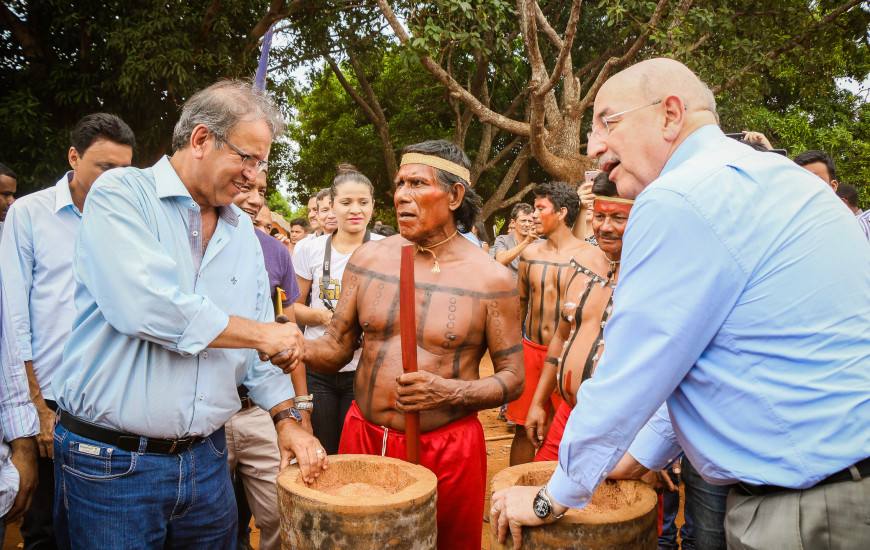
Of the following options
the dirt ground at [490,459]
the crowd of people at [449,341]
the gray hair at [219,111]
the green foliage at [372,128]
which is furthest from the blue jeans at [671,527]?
the green foliage at [372,128]

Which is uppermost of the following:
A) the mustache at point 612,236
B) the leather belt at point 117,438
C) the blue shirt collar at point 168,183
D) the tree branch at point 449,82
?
the tree branch at point 449,82

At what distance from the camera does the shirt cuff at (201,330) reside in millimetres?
2141

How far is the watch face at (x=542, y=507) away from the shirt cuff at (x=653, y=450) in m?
0.52

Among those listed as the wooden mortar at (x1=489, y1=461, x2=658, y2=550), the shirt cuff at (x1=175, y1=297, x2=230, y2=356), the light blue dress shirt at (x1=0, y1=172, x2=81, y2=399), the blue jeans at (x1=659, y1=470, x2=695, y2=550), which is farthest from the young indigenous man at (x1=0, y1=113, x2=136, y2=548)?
the blue jeans at (x1=659, y1=470, x2=695, y2=550)

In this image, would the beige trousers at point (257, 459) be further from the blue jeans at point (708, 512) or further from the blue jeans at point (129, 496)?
the blue jeans at point (708, 512)

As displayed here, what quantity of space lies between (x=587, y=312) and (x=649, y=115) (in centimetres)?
187

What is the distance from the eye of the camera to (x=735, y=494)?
5.75ft

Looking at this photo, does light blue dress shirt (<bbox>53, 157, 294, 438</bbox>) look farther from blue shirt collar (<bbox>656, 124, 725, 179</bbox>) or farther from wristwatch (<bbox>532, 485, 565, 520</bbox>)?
blue shirt collar (<bbox>656, 124, 725, 179</bbox>)

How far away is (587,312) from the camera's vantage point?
144 inches

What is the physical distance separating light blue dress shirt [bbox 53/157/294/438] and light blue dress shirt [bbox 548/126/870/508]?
4.60 feet

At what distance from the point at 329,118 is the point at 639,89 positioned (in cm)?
2293

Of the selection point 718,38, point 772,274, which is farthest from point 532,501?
point 718,38

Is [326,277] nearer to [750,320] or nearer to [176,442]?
[176,442]

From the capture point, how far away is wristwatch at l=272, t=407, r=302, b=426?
277 centimetres
